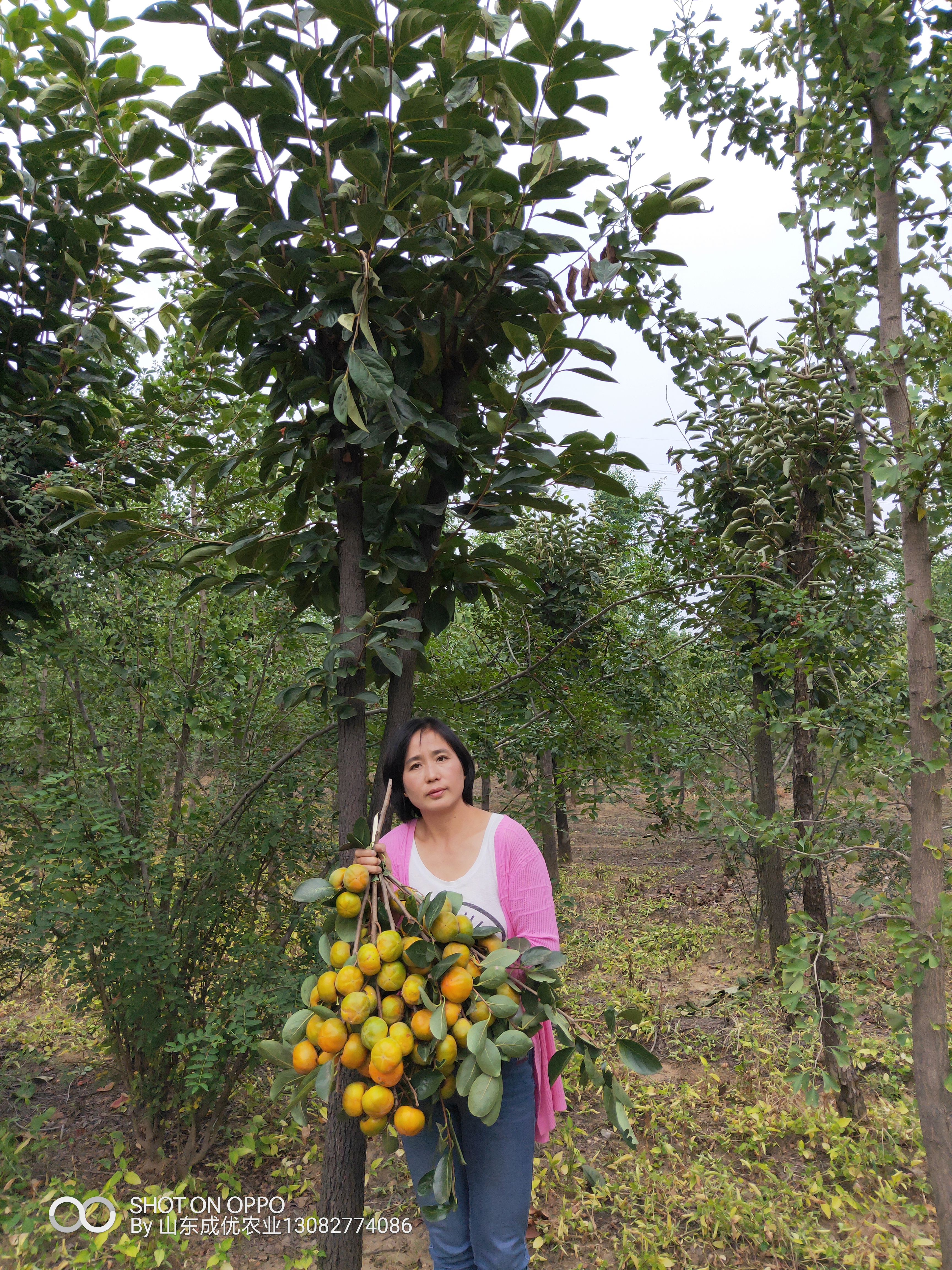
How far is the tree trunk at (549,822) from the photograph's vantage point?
3.45 metres

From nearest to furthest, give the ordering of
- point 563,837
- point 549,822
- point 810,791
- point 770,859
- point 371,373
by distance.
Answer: point 371,373 → point 810,791 → point 549,822 → point 770,859 → point 563,837

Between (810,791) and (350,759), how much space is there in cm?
270

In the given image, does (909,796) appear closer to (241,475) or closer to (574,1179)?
(574,1179)

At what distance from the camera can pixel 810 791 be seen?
356cm

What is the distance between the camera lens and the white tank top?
1551mm

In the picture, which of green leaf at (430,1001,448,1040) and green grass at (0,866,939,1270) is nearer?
green leaf at (430,1001,448,1040)

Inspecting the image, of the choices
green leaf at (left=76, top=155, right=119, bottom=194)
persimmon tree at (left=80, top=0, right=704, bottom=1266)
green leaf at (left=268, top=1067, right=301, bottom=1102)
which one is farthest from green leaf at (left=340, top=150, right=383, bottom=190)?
green leaf at (left=268, top=1067, right=301, bottom=1102)

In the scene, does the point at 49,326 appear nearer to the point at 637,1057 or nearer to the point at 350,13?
the point at 350,13

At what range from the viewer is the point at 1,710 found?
2.86 m

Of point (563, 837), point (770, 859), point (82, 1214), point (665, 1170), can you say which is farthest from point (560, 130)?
point (563, 837)

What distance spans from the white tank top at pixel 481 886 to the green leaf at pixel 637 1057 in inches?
12.7

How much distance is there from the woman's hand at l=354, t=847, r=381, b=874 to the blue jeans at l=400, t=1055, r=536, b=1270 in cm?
51

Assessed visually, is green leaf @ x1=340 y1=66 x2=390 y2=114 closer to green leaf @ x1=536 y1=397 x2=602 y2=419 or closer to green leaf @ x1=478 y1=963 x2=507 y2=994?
green leaf @ x1=536 y1=397 x2=602 y2=419

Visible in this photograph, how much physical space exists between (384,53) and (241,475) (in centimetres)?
192
